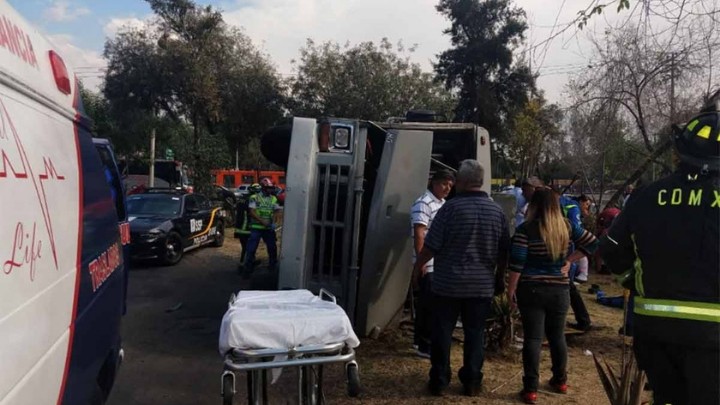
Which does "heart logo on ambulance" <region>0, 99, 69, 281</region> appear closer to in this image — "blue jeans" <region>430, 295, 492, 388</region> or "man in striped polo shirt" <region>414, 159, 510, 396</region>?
"man in striped polo shirt" <region>414, 159, 510, 396</region>

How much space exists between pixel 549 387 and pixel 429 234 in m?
1.68

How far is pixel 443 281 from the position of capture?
5.05 metres

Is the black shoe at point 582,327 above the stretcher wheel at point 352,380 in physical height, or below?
below

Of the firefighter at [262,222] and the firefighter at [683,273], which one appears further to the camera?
the firefighter at [262,222]

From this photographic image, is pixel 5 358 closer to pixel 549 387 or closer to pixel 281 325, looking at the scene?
pixel 281 325

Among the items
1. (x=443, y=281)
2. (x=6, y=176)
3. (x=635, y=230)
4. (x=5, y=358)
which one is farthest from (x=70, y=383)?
(x=443, y=281)

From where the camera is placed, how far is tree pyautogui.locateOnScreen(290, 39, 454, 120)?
27422mm

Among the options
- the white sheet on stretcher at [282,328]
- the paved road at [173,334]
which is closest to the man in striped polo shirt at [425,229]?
the paved road at [173,334]

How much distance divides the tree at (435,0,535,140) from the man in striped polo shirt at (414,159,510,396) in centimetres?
2843

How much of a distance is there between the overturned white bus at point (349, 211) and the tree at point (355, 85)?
828 inches

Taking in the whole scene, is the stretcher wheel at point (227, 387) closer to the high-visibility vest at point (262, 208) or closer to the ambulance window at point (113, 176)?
the ambulance window at point (113, 176)

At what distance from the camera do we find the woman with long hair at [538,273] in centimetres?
502

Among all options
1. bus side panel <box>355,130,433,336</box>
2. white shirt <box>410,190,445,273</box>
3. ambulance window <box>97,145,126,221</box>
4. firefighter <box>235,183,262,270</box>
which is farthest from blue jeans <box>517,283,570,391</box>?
firefighter <box>235,183,262,270</box>

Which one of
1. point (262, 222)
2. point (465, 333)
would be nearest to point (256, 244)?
point (262, 222)
